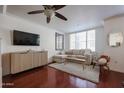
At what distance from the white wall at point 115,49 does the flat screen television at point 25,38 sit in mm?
3145

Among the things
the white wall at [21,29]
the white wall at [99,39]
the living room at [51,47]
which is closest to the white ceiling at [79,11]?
the living room at [51,47]

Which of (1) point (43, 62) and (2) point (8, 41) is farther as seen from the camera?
(1) point (43, 62)

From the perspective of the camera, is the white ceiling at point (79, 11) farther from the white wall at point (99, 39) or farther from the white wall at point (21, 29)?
the white wall at point (99, 39)

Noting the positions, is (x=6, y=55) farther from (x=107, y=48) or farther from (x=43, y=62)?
(x=107, y=48)

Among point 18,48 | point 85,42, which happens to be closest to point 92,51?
point 85,42

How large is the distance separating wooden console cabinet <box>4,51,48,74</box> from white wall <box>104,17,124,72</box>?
2.94m

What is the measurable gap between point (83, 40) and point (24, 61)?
13.9 feet

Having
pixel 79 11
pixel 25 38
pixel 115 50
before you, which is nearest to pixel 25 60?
pixel 25 38

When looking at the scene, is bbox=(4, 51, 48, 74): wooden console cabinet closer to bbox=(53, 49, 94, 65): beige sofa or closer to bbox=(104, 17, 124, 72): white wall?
bbox=(53, 49, 94, 65): beige sofa

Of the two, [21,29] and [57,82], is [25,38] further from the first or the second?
[57,82]

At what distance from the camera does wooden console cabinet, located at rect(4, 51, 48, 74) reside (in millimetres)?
3113

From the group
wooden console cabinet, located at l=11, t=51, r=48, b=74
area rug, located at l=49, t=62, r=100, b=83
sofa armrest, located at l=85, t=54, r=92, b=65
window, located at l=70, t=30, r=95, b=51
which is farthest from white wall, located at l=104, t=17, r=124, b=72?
wooden console cabinet, located at l=11, t=51, r=48, b=74
